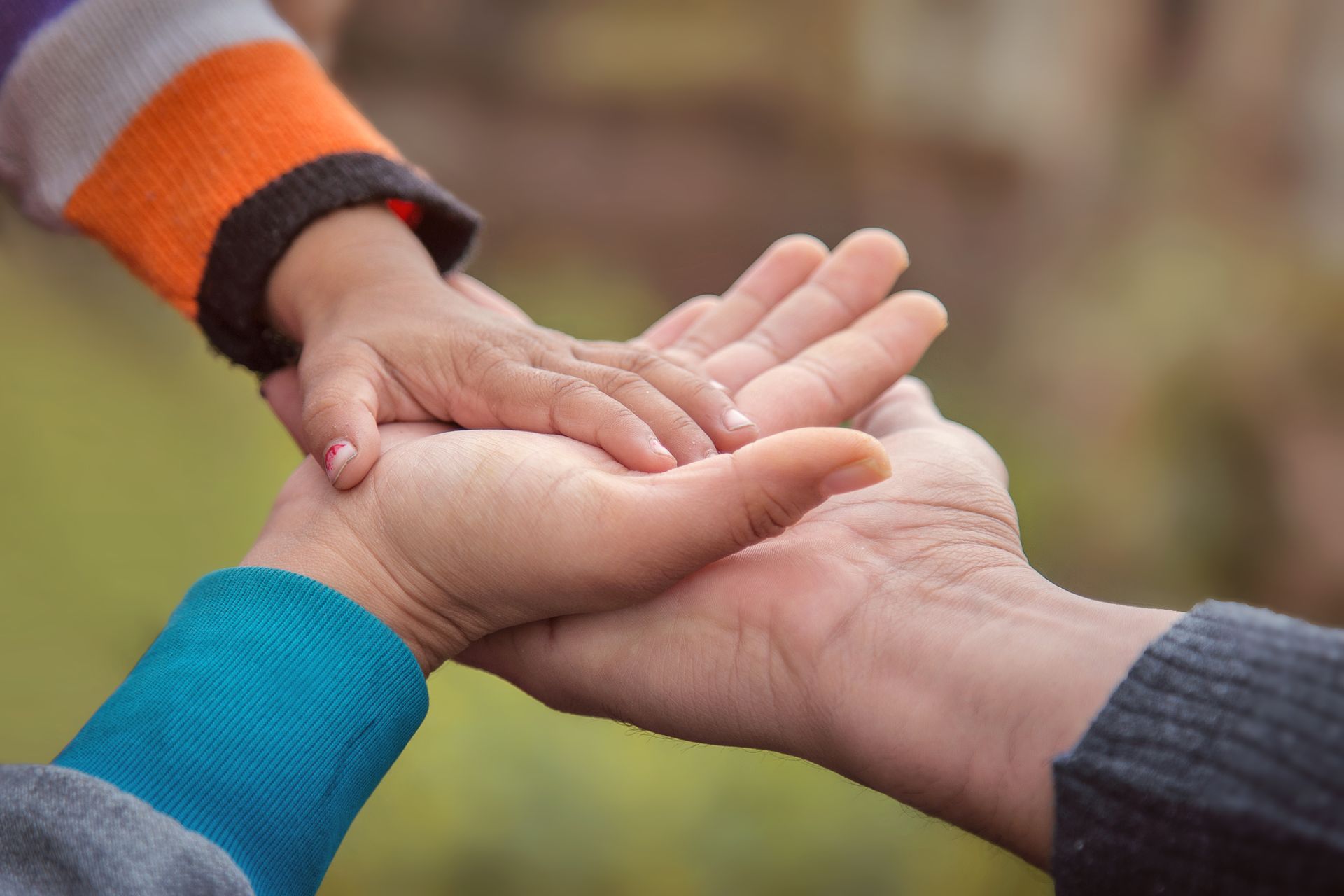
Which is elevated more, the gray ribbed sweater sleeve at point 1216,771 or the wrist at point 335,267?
the wrist at point 335,267

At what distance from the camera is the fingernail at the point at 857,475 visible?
0.50 meters

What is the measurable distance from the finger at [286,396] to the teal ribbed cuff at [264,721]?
0.21 m

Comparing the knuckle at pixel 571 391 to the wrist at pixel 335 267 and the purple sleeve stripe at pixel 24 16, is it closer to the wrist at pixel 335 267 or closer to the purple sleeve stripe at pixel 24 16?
the wrist at pixel 335 267

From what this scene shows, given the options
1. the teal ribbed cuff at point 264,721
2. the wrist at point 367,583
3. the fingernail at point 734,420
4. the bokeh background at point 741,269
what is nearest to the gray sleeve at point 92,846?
the teal ribbed cuff at point 264,721

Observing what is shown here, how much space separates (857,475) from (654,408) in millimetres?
166

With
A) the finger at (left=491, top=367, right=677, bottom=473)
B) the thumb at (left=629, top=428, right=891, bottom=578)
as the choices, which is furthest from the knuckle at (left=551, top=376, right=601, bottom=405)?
the thumb at (left=629, top=428, right=891, bottom=578)

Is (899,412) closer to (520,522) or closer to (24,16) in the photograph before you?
(520,522)

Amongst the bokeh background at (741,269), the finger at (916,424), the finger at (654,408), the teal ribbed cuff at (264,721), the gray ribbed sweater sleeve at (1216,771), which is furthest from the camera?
the bokeh background at (741,269)

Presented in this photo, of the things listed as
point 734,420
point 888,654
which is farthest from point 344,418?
point 888,654

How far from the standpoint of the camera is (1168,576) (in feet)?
5.81

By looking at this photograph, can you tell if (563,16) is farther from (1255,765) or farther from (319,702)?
(1255,765)

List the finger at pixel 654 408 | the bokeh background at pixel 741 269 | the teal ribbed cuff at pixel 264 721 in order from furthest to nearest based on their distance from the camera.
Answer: the bokeh background at pixel 741 269, the finger at pixel 654 408, the teal ribbed cuff at pixel 264 721

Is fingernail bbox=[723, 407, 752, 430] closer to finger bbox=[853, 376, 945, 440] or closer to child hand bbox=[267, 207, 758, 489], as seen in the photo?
child hand bbox=[267, 207, 758, 489]

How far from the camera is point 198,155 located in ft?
2.57
